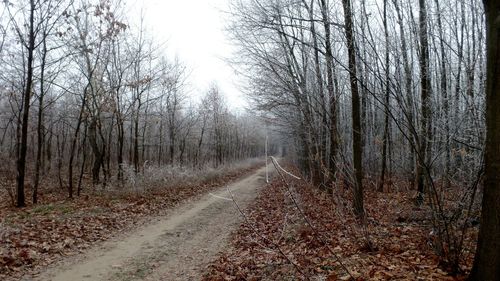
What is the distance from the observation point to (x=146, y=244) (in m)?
8.52

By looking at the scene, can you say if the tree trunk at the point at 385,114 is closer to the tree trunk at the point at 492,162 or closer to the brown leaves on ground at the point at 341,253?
the tree trunk at the point at 492,162

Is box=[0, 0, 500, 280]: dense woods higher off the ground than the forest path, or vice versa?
box=[0, 0, 500, 280]: dense woods

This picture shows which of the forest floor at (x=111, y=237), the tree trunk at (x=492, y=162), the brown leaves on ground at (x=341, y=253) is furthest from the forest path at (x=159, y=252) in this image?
the tree trunk at (x=492, y=162)

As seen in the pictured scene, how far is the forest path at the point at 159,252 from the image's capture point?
645cm

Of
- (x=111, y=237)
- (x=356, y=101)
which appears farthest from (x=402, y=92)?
(x=111, y=237)

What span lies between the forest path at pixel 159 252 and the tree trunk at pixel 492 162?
279 cm

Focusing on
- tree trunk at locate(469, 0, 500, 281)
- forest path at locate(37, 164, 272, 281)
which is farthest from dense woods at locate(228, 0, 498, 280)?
forest path at locate(37, 164, 272, 281)

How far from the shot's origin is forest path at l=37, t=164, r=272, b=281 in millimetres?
6453

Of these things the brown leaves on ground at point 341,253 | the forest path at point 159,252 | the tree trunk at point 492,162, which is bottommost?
the forest path at point 159,252

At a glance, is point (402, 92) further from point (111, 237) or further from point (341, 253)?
point (111, 237)

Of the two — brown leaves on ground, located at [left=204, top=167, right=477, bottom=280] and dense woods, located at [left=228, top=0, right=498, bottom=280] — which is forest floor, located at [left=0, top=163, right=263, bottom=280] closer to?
brown leaves on ground, located at [left=204, top=167, right=477, bottom=280]

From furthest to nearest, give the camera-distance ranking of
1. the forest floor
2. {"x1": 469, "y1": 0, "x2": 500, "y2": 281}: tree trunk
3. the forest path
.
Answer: the forest floor, the forest path, {"x1": 469, "y1": 0, "x2": 500, "y2": 281}: tree trunk

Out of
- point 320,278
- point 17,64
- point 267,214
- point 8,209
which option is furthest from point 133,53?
point 320,278

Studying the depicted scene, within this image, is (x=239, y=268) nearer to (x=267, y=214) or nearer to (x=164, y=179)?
(x=267, y=214)
